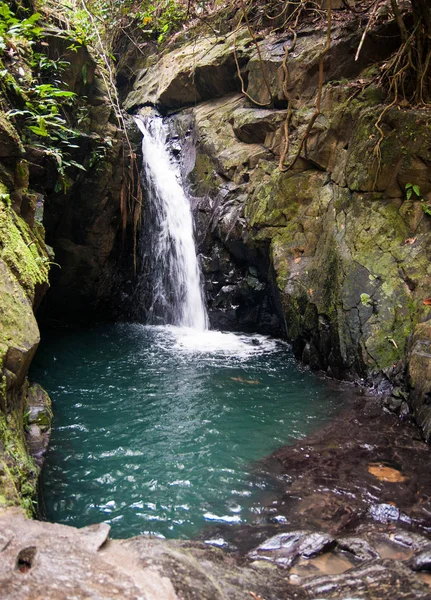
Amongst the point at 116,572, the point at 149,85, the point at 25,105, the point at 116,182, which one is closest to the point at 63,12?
the point at 116,182

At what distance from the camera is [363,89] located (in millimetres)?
8148

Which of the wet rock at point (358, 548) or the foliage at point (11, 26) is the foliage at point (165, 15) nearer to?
the foliage at point (11, 26)

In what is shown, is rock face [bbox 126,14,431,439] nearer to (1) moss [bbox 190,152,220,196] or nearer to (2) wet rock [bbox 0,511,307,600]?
(1) moss [bbox 190,152,220,196]

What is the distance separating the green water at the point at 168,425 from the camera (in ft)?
12.8

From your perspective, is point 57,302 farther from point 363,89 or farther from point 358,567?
point 358,567

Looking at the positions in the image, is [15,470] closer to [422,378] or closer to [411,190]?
[422,378]

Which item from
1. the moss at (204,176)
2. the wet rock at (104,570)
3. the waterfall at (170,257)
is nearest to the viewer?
the wet rock at (104,570)

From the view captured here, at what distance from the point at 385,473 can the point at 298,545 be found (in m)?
1.65

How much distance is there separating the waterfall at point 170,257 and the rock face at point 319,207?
43cm

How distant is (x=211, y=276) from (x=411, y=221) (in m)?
5.16

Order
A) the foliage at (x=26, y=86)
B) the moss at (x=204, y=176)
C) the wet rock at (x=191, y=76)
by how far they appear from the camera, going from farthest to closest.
→ the wet rock at (x=191, y=76), the moss at (x=204, y=176), the foliage at (x=26, y=86)

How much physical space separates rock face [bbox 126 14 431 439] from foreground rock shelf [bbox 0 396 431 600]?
1213 millimetres

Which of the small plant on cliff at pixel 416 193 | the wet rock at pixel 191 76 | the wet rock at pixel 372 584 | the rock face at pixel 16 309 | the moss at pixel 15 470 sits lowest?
the wet rock at pixel 372 584

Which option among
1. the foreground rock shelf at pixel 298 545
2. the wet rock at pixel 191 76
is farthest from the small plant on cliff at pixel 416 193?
the wet rock at pixel 191 76
